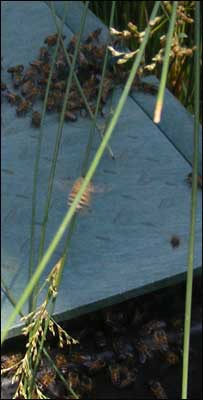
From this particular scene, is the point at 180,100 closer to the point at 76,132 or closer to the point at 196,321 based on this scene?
the point at 76,132

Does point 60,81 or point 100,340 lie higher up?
point 60,81

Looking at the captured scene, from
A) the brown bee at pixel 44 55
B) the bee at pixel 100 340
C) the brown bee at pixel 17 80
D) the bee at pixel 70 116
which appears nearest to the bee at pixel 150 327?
the bee at pixel 100 340

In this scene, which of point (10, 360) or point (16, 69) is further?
point (16, 69)

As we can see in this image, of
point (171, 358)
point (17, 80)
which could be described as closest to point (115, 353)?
point (171, 358)

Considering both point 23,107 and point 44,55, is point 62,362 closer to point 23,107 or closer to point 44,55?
point 23,107

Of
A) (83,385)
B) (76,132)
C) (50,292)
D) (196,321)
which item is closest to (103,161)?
(76,132)

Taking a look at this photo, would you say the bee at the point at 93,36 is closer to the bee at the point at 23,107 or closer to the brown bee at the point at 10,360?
the bee at the point at 23,107
